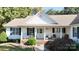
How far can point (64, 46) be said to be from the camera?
35.7 ft

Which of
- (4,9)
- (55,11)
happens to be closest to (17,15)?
(4,9)

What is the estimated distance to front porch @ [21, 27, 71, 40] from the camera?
34.9 ft

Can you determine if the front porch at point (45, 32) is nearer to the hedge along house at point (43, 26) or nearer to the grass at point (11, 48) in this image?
the hedge along house at point (43, 26)

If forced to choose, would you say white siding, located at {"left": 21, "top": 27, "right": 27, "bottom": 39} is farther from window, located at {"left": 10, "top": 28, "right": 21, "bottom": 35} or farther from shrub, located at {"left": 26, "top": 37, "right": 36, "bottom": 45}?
shrub, located at {"left": 26, "top": 37, "right": 36, "bottom": 45}

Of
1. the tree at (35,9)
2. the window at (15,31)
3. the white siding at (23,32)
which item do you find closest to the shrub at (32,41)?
the white siding at (23,32)

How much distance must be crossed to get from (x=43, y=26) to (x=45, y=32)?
0.28 metres

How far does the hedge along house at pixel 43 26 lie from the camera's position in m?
10.5

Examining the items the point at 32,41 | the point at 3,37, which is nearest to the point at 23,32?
the point at 32,41

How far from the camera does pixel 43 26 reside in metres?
10.7

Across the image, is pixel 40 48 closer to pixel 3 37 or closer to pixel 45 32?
pixel 45 32

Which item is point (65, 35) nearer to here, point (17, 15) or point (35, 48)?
point (35, 48)
